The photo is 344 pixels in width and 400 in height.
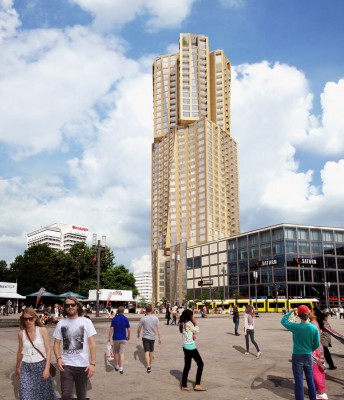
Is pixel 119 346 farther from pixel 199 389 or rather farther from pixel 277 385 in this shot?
pixel 277 385

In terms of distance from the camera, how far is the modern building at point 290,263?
8306 centimetres

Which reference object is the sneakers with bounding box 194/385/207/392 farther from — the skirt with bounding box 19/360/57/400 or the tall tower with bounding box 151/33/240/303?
the tall tower with bounding box 151/33/240/303

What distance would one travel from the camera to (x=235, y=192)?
485ft

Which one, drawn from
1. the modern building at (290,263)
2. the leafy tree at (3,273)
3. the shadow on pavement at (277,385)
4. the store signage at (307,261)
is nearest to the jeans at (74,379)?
the shadow on pavement at (277,385)

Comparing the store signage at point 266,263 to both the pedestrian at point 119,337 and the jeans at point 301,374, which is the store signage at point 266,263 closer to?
the pedestrian at point 119,337

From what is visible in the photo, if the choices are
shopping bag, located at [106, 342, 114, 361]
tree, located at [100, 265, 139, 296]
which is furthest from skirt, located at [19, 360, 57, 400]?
tree, located at [100, 265, 139, 296]

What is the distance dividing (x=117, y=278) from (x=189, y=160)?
67633 millimetres

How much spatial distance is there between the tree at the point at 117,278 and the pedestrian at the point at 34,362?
76.4 meters

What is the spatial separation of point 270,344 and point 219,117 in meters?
136

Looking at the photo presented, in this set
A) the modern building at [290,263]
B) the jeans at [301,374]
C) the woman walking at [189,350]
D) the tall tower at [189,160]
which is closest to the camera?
the jeans at [301,374]

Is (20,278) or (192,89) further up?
(192,89)

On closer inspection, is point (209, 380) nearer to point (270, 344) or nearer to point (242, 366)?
point (242, 366)

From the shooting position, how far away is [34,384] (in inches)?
205

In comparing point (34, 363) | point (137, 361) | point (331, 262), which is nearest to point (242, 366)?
point (137, 361)
